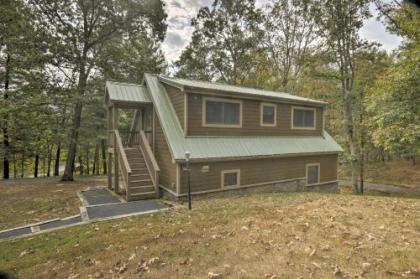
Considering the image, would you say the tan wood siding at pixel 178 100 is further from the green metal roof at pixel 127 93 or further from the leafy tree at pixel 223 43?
the leafy tree at pixel 223 43

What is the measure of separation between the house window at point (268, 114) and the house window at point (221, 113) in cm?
155

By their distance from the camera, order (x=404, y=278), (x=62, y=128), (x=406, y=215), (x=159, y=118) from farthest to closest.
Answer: (x=62, y=128), (x=159, y=118), (x=406, y=215), (x=404, y=278)

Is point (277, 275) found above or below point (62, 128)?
below

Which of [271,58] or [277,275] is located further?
[271,58]

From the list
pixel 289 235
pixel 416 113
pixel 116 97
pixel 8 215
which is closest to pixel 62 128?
pixel 116 97

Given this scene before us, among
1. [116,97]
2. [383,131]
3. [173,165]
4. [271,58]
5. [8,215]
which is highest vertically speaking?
[271,58]

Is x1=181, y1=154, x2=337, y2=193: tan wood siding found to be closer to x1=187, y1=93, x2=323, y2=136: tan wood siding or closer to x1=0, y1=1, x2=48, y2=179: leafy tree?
x1=187, y1=93, x2=323, y2=136: tan wood siding

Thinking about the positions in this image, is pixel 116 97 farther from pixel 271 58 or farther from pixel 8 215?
pixel 271 58

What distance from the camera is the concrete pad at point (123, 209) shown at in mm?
7590

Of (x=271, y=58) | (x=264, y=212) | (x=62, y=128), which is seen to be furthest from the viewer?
(x=271, y=58)

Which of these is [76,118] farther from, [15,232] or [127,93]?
[15,232]

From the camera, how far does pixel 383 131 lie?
1086 cm

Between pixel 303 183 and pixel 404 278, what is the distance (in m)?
9.87

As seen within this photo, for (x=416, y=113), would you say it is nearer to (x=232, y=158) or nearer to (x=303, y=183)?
(x=303, y=183)
